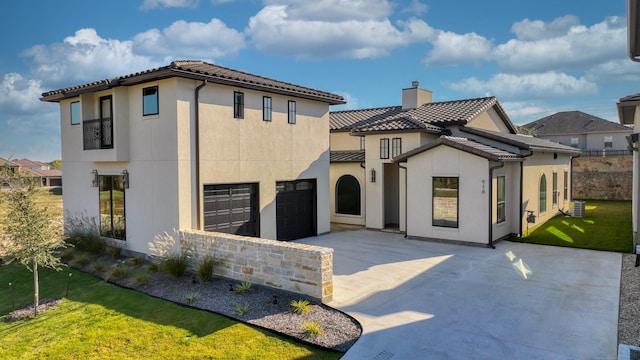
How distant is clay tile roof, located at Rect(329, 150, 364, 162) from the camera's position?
64.5ft

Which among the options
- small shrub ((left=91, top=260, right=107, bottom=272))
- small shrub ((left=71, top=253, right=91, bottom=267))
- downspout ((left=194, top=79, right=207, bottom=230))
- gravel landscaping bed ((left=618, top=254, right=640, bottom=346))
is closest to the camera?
gravel landscaping bed ((left=618, top=254, right=640, bottom=346))

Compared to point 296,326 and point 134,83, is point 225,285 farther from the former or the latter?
point 134,83

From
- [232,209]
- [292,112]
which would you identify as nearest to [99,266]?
[232,209]

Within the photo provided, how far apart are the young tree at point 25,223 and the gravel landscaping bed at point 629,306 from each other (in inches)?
488

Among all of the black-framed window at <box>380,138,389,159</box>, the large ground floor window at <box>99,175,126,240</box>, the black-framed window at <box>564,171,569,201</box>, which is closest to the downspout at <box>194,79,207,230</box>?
the large ground floor window at <box>99,175,126,240</box>

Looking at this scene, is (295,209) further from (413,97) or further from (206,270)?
(413,97)

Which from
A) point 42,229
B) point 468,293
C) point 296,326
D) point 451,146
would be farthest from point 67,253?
point 451,146

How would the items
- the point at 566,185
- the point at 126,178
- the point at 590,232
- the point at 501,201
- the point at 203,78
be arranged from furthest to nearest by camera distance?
the point at 566,185 < the point at 590,232 < the point at 501,201 < the point at 126,178 < the point at 203,78

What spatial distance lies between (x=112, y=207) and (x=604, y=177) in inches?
1303

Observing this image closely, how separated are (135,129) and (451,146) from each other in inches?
433

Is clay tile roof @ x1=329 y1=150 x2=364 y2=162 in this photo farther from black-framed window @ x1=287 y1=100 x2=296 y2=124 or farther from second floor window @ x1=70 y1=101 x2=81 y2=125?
second floor window @ x1=70 y1=101 x2=81 y2=125

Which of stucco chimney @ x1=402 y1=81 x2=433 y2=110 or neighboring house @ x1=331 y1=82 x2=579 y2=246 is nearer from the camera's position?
neighboring house @ x1=331 y1=82 x2=579 y2=246

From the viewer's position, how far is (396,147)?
17906 millimetres

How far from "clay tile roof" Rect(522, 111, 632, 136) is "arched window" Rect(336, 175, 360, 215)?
36.8 metres
